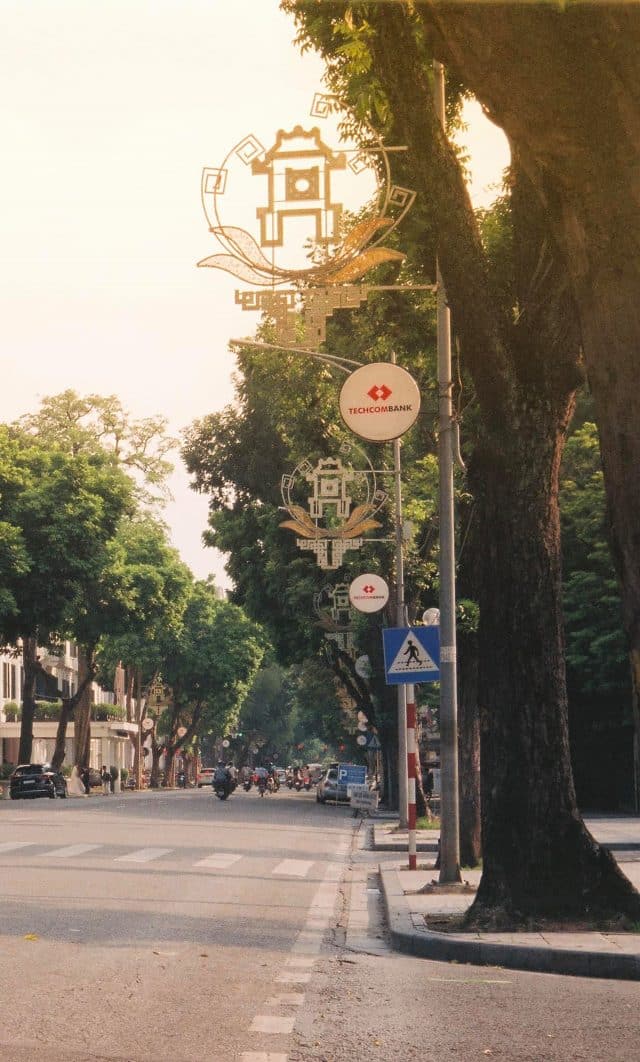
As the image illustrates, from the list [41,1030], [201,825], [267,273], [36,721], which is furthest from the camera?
[36,721]

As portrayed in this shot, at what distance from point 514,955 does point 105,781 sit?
75.7 meters

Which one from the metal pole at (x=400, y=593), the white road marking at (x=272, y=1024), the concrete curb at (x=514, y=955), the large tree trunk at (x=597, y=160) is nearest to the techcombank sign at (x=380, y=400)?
the concrete curb at (x=514, y=955)

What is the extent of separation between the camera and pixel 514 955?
12.3m

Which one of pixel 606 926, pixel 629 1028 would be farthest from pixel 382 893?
pixel 629 1028

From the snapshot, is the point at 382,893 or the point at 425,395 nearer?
the point at 382,893

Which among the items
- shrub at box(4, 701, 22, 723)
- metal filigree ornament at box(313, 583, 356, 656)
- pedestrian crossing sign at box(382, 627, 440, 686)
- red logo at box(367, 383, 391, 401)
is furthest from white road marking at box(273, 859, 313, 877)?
shrub at box(4, 701, 22, 723)

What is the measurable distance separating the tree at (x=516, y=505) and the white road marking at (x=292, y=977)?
10.4ft

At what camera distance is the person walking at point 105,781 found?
276 feet

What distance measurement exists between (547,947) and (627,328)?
4.65 metres

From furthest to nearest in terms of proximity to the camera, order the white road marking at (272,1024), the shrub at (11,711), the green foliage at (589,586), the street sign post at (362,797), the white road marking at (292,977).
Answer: the shrub at (11,711) < the green foliage at (589,586) < the street sign post at (362,797) < the white road marking at (292,977) < the white road marking at (272,1024)

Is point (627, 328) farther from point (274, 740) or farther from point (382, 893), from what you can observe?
point (274, 740)

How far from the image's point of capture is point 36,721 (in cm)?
10206

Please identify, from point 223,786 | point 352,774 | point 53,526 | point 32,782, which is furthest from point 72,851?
point 32,782

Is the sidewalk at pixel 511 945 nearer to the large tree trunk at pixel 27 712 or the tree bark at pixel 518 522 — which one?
the tree bark at pixel 518 522
